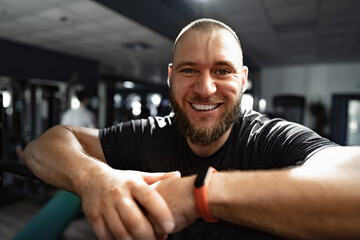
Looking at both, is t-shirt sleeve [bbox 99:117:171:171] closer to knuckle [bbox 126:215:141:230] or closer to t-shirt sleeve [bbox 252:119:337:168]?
t-shirt sleeve [bbox 252:119:337:168]

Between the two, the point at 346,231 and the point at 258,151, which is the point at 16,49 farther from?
the point at 346,231

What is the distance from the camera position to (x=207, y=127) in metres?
1.23

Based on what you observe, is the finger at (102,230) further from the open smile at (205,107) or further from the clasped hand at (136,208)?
the open smile at (205,107)

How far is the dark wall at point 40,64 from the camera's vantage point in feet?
19.9

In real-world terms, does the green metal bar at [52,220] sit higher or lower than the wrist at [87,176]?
lower

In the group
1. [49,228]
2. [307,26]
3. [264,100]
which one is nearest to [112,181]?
[49,228]

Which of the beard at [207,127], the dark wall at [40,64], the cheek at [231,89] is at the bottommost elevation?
the beard at [207,127]

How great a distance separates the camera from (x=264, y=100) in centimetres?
1030

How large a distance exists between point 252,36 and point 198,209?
5.99 meters

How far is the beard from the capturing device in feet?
3.94

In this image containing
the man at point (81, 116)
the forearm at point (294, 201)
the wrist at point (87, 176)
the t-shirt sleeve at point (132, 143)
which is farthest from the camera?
the man at point (81, 116)

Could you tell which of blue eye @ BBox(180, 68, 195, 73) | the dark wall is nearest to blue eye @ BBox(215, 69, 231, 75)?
blue eye @ BBox(180, 68, 195, 73)

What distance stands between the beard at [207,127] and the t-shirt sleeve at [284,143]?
15 cm

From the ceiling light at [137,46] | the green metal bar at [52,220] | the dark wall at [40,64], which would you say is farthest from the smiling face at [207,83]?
the dark wall at [40,64]
